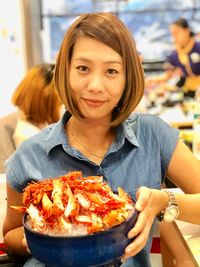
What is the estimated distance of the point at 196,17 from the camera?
4.81 metres

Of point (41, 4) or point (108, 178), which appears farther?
point (41, 4)

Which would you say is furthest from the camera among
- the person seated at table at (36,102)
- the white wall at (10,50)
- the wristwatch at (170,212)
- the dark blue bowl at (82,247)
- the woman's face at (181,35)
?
the woman's face at (181,35)

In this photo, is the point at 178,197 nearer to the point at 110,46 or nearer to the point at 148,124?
the point at 148,124

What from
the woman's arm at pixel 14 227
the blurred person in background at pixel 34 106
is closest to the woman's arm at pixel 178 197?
the woman's arm at pixel 14 227

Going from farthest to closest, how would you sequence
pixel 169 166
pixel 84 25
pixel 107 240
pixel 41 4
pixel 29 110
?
pixel 41 4, pixel 29 110, pixel 169 166, pixel 84 25, pixel 107 240

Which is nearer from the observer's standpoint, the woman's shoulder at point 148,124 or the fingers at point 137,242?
the fingers at point 137,242

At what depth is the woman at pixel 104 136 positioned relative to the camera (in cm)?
103

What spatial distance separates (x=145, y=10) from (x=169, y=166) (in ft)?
12.8

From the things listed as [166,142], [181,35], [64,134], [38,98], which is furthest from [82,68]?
[181,35]

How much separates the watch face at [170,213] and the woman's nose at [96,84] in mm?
335

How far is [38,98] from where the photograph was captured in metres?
2.58

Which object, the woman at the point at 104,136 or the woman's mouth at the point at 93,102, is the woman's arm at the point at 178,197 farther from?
the woman's mouth at the point at 93,102

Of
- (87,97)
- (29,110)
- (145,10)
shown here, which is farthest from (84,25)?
(145,10)

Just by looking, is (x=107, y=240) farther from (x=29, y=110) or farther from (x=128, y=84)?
(x=29, y=110)
